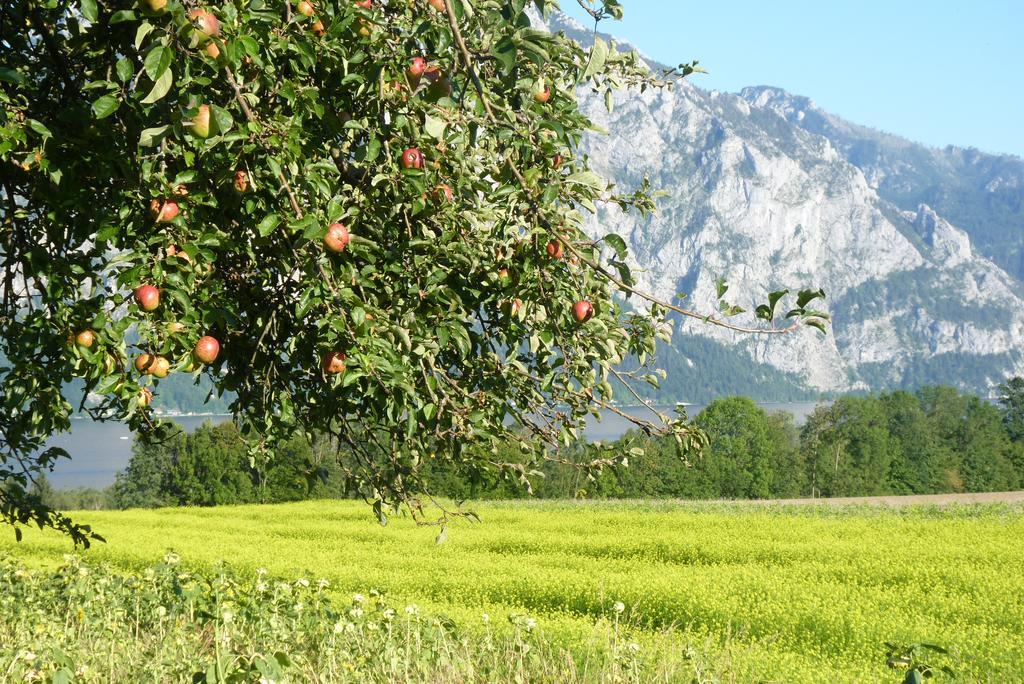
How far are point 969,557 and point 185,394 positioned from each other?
19084cm

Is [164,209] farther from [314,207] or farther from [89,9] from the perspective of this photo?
[89,9]

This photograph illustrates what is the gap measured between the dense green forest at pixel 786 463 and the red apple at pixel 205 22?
4411 cm

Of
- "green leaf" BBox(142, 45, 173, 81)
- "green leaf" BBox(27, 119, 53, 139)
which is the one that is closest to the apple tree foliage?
"green leaf" BBox(27, 119, 53, 139)

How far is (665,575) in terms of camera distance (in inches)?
574

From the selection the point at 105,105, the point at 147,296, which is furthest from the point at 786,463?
the point at 105,105

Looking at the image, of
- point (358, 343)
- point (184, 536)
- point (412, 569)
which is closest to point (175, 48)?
point (358, 343)

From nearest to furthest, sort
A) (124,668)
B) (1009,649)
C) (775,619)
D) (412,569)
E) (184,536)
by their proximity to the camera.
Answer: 1. (124,668)
2. (1009,649)
3. (775,619)
4. (412,569)
5. (184,536)

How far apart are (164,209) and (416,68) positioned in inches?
39.5

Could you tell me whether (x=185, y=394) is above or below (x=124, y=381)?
above

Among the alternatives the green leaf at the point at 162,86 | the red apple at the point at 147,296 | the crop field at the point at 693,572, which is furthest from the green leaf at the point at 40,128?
the crop field at the point at 693,572

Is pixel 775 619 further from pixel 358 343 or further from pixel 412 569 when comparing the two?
pixel 358 343

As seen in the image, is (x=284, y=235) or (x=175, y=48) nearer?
(x=175, y=48)

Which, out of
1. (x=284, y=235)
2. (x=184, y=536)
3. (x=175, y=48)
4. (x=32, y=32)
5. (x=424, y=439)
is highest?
(x=32, y=32)

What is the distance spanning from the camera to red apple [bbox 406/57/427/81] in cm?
325
